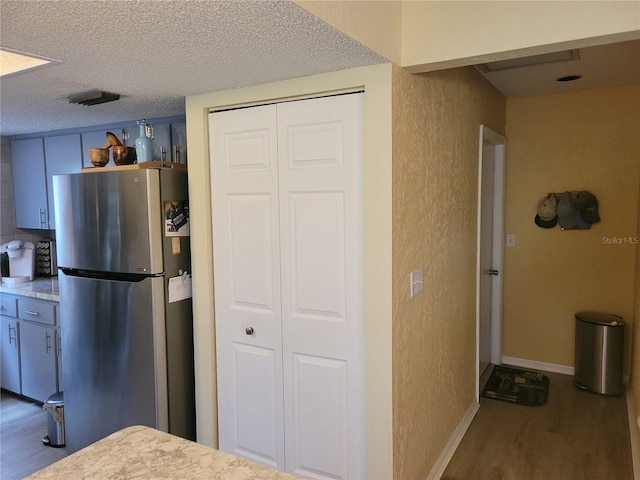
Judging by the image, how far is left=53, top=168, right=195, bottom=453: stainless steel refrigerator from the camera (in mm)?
2387

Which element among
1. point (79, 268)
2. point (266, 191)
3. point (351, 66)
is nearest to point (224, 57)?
point (351, 66)

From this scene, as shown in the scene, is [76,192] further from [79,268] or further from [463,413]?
[463,413]

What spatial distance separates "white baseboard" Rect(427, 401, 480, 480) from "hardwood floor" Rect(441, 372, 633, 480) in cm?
3

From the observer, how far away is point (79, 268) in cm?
258

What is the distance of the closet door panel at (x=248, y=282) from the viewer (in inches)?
89.9

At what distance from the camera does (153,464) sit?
111cm

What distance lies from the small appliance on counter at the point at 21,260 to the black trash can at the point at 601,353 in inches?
170

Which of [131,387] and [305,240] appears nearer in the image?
[305,240]

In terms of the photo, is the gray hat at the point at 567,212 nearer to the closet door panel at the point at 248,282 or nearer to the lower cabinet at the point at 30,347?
the closet door panel at the point at 248,282

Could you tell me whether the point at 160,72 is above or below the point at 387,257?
above

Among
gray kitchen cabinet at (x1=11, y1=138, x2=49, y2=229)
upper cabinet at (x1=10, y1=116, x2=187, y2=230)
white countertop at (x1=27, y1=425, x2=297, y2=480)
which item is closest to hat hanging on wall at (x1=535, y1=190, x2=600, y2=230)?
upper cabinet at (x1=10, y1=116, x2=187, y2=230)

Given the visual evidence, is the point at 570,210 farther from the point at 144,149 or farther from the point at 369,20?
the point at 144,149

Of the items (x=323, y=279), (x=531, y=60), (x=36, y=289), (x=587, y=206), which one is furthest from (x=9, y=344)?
(x=587, y=206)

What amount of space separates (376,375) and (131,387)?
1311mm
